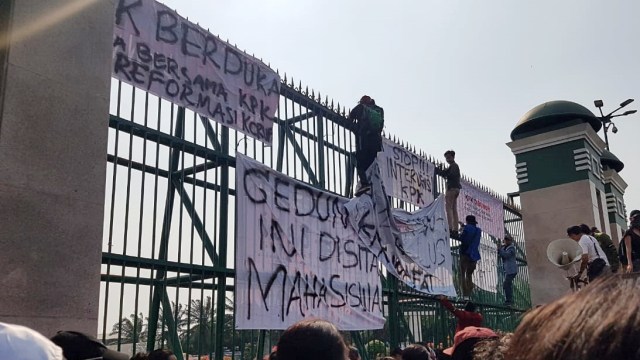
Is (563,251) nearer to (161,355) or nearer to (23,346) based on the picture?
(161,355)

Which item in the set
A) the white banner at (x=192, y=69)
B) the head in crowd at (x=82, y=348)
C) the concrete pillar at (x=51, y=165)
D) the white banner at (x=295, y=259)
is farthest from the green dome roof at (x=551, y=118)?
the head in crowd at (x=82, y=348)

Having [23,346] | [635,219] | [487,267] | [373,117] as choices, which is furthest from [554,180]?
[23,346]

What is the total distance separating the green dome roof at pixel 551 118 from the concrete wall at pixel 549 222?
1339mm

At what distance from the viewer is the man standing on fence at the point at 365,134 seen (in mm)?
7656

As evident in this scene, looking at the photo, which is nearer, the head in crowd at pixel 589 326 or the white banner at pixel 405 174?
the head in crowd at pixel 589 326

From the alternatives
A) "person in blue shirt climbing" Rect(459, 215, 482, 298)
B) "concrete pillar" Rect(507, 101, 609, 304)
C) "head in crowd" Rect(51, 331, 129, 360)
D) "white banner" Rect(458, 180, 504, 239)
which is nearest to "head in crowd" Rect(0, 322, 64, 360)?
"head in crowd" Rect(51, 331, 129, 360)

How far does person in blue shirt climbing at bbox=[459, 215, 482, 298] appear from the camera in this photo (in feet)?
31.0

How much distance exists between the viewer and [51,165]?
12.5 feet

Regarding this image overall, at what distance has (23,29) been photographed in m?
3.88

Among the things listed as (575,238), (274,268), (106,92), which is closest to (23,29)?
(106,92)

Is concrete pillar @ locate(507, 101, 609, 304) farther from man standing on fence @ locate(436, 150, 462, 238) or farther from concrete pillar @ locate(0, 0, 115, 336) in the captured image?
concrete pillar @ locate(0, 0, 115, 336)

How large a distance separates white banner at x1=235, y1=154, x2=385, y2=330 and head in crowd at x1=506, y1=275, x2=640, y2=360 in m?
4.76

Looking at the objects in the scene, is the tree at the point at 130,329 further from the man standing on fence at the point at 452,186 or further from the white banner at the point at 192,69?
the man standing on fence at the point at 452,186

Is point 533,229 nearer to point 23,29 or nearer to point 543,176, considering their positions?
point 543,176
